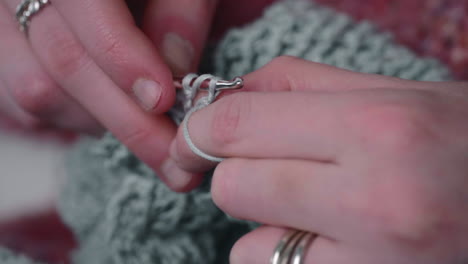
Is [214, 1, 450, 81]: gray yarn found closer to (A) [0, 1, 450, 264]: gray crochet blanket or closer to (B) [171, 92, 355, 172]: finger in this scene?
(A) [0, 1, 450, 264]: gray crochet blanket

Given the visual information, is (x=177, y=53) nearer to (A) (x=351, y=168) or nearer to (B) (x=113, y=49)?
(B) (x=113, y=49)

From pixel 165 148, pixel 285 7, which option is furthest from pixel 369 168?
pixel 285 7

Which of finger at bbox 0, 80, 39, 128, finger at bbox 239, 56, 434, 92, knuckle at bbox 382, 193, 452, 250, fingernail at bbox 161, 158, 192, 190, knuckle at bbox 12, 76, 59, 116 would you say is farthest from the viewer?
finger at bbox 0, 80, 39, 128

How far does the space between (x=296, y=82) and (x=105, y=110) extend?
0.95ft

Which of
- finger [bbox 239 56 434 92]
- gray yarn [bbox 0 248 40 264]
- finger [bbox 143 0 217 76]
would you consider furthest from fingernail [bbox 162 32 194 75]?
gray yarn [bbox 0 248 40 264]

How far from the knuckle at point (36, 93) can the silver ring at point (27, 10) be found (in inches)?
3.4

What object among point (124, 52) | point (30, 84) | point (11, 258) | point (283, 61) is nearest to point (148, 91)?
point (124, 52)

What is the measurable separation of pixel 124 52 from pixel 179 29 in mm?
139

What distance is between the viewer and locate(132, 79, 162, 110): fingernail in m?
0.57

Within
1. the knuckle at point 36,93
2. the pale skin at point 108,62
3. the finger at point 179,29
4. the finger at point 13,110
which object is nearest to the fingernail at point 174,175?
the pale skin at point 108,62

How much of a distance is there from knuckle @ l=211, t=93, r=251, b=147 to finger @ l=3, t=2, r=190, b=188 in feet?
0.58

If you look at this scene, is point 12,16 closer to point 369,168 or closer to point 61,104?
point 61,104

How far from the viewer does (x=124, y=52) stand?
0.57 meters

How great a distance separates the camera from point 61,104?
75 cm
